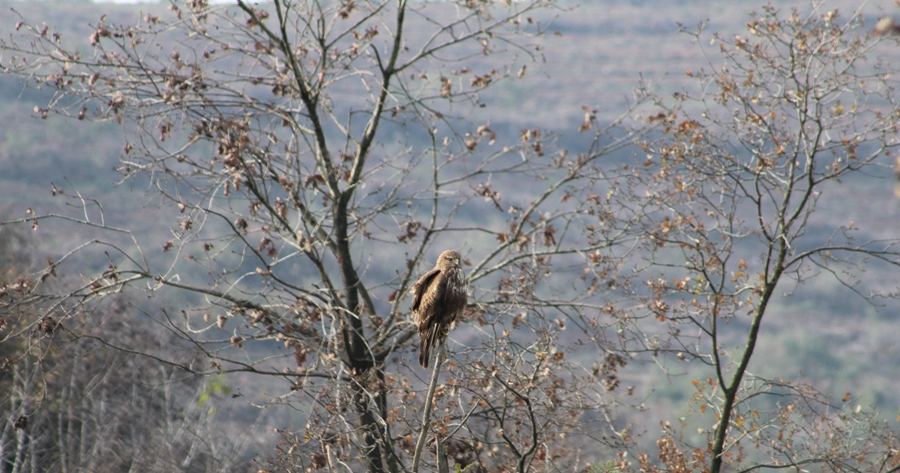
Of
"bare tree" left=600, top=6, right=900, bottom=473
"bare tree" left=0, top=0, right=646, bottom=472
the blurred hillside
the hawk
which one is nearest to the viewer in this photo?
the hawk

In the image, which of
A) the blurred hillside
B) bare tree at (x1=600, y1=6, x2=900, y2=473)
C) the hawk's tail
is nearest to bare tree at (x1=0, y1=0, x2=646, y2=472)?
bare tree at (x1=600, y1=6, x2=900, y2=473)

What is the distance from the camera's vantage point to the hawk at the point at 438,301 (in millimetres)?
5500

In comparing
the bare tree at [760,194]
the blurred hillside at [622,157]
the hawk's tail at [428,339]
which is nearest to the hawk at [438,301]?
the hawk's tail at [428,339]

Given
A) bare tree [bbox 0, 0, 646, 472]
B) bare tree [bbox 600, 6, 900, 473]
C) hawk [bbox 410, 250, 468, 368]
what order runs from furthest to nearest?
bare tree [bbox 600, 6, 900, 473] < bare tree [bbox 0, 0, 646, 472] < hawk [bbox 410, 250, 468, 368]

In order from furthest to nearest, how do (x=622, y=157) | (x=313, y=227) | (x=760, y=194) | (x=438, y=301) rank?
(x=622, y=157) → (x=313, y=227) → (x=760, y=194) → (x=438, y=301)

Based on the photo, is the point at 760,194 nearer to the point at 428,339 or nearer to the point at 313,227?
the point at 313,227

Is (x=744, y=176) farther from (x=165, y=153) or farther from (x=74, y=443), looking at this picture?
(x=74, y=443)

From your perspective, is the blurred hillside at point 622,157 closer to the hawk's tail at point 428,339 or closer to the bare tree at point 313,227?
the bare tree at point 313,227

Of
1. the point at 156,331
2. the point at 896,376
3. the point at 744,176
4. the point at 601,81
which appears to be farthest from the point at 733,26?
the point at 744,176

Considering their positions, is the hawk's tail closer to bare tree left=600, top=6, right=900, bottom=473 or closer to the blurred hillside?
bare tree left=600, top=6, right=900, bottom=473

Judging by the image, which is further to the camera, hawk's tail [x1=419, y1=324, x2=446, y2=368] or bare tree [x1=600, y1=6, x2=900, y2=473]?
bare tree [x1=600, y1=6, x2=900, y2=473]

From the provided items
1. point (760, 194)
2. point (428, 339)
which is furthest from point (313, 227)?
point (760, 194)

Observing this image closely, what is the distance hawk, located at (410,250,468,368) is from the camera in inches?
217

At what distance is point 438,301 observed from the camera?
18.1 feet
